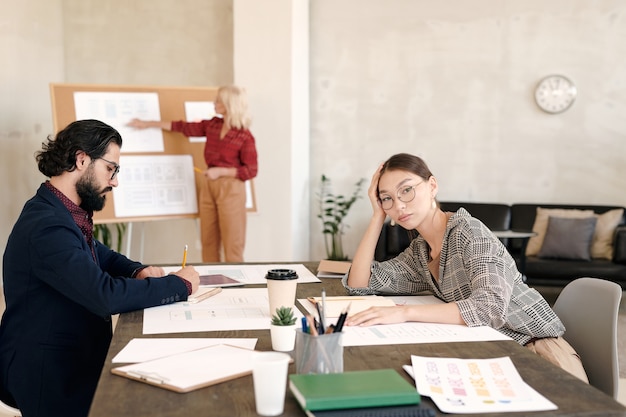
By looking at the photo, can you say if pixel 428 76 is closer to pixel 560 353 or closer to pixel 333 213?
pixel 333 213

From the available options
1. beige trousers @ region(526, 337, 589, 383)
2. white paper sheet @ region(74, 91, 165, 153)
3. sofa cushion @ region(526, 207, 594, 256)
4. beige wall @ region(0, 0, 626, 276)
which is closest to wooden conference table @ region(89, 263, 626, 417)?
beige trousers @ region(526, 337, 589, 383)

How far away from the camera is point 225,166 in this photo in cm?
535

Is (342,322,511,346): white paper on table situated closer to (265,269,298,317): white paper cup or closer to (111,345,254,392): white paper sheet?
(265,269,298,317): white paper cup

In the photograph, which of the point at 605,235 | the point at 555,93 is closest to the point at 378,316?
the point at 605,235

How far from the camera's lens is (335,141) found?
698cm

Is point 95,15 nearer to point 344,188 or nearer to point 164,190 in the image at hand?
point 164,190

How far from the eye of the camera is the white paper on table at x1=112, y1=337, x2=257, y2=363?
1595mm

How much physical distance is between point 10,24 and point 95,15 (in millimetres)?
1128

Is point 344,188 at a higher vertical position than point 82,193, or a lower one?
lower

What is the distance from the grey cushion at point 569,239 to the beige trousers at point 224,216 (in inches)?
102

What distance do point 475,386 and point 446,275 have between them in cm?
84

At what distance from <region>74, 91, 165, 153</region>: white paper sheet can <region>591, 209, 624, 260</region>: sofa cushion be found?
3.69 meters

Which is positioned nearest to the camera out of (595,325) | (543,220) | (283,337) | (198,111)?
(283,337)

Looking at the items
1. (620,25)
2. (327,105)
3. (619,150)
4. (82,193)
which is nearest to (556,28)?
(620,25)
